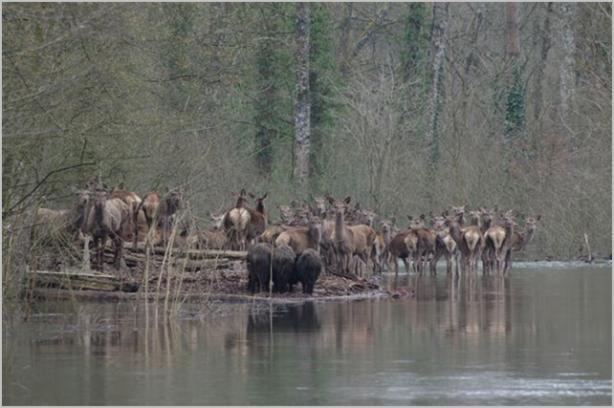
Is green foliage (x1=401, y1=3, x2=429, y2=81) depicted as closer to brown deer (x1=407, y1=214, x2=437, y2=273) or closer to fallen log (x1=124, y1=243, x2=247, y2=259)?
brown deer (x1=407, y1=214, x2=437, y2=273)

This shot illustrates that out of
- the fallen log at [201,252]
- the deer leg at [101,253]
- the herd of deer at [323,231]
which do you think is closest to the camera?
the fallen log at [201,252]

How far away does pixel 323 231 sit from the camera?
30.9 m

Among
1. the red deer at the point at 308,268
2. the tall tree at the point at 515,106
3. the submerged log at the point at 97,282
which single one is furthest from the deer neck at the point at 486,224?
the submerged log at the point at 97,282

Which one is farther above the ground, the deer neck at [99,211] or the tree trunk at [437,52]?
the tree trunk at [437,52]

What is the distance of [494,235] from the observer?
3909 cm

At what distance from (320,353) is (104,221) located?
8498 millimetres

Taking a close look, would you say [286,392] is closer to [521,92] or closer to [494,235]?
[494,235]

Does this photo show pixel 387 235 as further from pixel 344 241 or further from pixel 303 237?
pixel 303 237

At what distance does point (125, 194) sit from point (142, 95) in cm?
423

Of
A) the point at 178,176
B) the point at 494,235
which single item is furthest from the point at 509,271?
the point at 178,176

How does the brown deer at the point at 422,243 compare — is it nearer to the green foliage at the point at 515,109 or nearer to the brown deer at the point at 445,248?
the brown deer at the point at 445,248

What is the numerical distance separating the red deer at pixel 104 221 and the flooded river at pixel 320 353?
6.45 ft

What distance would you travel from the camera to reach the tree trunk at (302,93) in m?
48.0

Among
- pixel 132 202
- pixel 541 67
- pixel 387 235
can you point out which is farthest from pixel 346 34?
pixel 132 202
